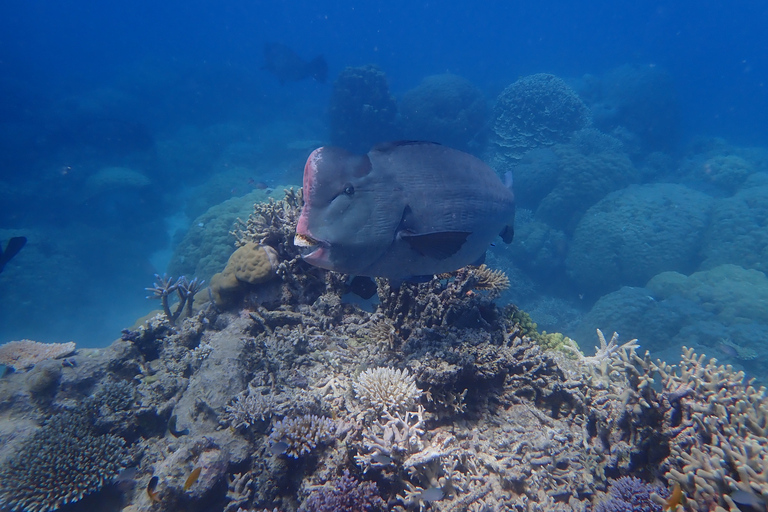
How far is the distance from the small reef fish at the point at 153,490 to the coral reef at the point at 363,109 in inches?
783

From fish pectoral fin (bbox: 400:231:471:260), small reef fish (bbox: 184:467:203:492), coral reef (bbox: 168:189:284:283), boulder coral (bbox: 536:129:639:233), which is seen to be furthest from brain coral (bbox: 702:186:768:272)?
small reef fish (bbox: 184:467:203:492)

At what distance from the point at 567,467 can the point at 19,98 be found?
1783 inches

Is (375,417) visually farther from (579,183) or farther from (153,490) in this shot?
(579,183)

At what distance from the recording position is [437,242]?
2.25 meters

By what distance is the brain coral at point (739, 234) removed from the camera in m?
12.2

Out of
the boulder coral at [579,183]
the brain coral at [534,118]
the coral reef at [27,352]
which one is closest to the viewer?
the coral reef at [27,352]

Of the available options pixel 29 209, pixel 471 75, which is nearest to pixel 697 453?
pixel 29 209

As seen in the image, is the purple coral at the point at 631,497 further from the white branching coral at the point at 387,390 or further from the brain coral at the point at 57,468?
the brain coral at the point at 57,468

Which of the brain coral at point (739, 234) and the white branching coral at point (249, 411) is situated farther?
the brain coral at point (739, 234)

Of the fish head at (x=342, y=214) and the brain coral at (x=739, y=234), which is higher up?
the brain coral at (x=739, y=234)

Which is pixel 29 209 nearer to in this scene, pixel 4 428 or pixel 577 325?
pixel 4 428

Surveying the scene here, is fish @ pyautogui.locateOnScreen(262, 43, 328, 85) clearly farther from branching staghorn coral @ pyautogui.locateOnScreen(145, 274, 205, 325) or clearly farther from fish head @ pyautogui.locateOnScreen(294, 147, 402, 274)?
fish head @ pyautogui.locateOnScreen(294, 147, 402, 274)

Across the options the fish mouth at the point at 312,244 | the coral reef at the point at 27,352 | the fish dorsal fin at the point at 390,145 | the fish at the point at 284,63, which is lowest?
the fish mouth at the point at 312,244

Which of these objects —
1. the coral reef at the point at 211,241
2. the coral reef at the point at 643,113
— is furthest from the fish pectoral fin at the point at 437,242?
the coral reef at the point at 643,113
